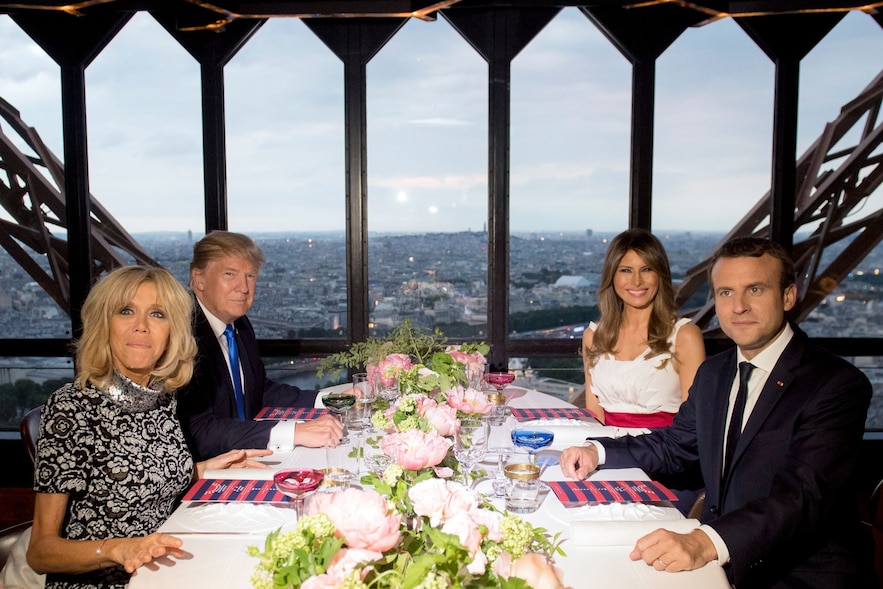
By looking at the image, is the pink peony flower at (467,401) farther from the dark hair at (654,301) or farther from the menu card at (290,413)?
the dark hair at (654,301)

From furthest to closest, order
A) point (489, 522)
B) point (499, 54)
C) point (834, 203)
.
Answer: point (834, 203) < point (499, 54) < point (489, 522)

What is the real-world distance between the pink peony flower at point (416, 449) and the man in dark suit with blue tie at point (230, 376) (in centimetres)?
96

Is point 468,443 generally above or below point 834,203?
below

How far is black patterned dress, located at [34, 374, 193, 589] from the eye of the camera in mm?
1749

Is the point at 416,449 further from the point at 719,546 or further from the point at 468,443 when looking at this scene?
the point at 719,546

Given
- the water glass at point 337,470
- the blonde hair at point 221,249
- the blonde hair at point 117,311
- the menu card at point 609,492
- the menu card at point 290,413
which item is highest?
the blonde hair at point 221,249

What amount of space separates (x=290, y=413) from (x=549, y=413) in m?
1.09

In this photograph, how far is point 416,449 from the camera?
146 cm

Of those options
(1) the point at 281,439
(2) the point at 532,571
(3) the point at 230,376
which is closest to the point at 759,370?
(2) the point at 532,571

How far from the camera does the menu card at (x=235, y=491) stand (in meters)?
1.90

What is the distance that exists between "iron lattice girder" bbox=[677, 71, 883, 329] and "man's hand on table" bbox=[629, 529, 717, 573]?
10.5 ft

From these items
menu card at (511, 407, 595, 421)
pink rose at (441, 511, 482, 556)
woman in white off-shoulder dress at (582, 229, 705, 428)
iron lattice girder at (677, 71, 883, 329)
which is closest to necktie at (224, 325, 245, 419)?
menu card at (511, 407, 595, 421)

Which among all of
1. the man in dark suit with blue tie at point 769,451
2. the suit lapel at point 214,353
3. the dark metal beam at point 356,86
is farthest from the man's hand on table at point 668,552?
the dark metal beam at point 356,86

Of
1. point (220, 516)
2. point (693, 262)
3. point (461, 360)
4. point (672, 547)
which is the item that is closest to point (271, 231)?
point (461, 360)
